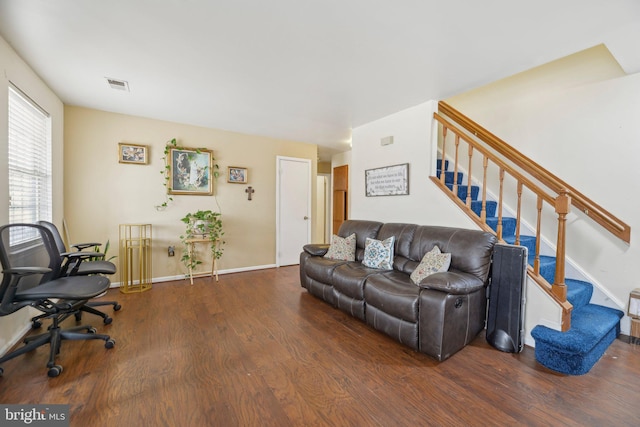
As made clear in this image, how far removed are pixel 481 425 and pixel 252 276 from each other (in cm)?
347

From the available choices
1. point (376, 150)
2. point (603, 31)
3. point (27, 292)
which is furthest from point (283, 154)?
point (603, 31)

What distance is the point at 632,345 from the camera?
2205mm

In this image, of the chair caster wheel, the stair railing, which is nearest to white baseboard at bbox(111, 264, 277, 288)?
the chair caster wheel

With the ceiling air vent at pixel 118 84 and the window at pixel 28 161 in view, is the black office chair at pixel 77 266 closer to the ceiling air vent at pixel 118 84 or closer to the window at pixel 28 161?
the window at pixel 28 161

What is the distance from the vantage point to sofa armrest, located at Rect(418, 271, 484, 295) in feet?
6.38

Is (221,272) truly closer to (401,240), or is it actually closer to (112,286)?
(112,286)

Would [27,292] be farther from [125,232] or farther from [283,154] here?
[283,154]

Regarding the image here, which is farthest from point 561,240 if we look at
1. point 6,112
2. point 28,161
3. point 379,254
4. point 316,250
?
point 28,161

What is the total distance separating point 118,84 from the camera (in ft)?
8.96

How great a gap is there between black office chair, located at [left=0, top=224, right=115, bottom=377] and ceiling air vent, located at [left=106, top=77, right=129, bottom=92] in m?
1.53

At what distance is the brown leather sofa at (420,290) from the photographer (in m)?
1.96

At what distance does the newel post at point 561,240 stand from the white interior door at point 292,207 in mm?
3761

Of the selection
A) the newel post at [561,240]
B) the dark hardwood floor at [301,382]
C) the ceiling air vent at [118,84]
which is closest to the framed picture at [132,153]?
the ceiling air vent at [118,84]

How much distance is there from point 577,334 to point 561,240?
684 millimetres
